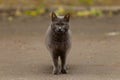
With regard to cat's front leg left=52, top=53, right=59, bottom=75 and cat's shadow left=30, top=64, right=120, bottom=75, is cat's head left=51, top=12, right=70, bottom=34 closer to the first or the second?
cat's front leg left=52, top=53, right=59, bottom=75

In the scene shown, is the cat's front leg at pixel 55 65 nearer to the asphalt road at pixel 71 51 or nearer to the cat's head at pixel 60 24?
the asphalt road at pixel 71 51

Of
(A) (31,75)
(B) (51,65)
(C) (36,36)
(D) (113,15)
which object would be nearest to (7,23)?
(C) (36,36)

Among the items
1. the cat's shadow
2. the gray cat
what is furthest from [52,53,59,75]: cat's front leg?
the cat's shadow

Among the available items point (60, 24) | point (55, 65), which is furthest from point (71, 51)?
point (60, 24)

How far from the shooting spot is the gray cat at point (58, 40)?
8602 mm

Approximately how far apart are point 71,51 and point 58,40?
2192mm

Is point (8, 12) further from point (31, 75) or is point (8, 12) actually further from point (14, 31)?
point (31, 75)

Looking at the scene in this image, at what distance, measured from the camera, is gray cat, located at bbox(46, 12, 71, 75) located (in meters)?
8.60

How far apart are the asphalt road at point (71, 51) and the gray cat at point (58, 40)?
0.70 ft

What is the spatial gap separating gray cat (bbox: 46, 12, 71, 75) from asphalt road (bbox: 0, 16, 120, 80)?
0.21 metres

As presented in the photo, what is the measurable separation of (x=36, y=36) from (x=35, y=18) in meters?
2.45

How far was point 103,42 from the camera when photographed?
11945 mm

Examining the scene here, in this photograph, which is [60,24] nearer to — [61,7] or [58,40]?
[58,40]

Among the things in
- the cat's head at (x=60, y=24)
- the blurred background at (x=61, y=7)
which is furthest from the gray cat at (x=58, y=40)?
the blurred background at (x=61, y=7)
